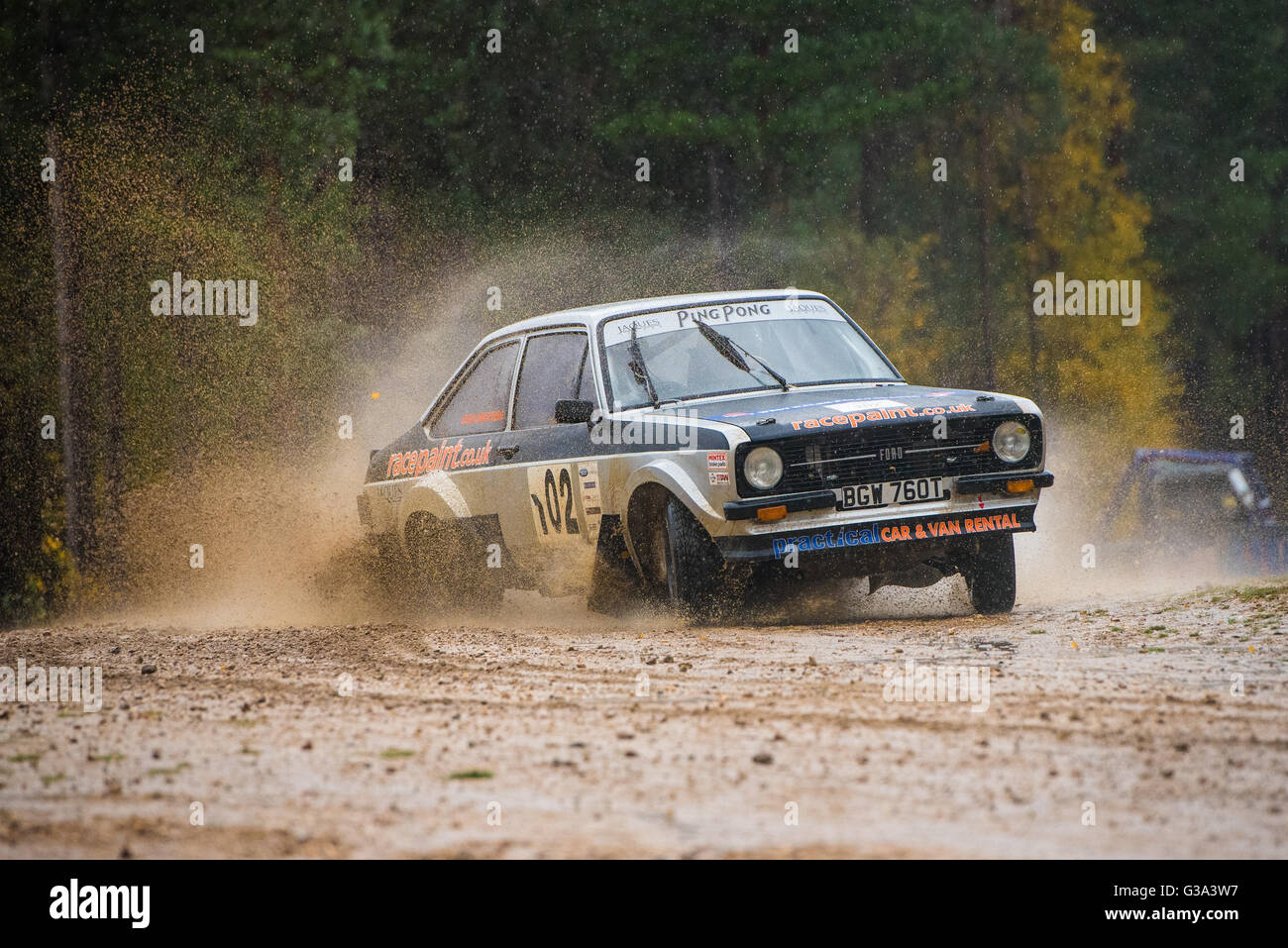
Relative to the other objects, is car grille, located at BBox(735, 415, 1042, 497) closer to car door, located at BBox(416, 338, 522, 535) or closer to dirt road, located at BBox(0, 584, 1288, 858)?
dirt road, located at BBox(0, 584, 1288, 858)

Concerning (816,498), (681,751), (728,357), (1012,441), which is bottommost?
(681,751)

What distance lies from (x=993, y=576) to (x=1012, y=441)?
0.75 meters

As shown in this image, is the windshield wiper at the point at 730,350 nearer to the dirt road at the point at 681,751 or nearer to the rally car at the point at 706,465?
the rally car at the point at 706,465

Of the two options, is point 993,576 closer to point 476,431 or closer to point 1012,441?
point 1012,441

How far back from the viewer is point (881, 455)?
27.2 ft

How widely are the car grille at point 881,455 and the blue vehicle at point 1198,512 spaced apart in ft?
18.1

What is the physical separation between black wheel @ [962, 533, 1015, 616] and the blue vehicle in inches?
195

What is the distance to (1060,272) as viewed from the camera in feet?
101

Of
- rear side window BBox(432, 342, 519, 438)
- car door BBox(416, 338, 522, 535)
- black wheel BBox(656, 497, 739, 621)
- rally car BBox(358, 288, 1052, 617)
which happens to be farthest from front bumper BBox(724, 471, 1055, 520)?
rear side window BBox(432, 342, 519, 438)

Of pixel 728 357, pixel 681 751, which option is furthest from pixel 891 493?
pixel 681 751

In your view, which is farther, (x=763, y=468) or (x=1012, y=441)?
(x=1012, y=441)

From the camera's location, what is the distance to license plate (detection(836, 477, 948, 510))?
823 centimetres

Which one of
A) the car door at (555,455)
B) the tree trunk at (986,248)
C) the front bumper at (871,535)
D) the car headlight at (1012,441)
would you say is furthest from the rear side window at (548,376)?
the tree trunk at (986,248)

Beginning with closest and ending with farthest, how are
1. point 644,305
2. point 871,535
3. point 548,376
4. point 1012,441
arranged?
point 871,535, point 1012,441, point 644,305, point 548,376
